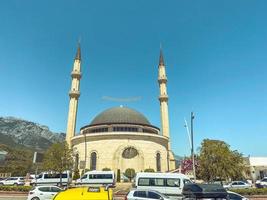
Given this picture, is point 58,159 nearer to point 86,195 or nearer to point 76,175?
point 76,175

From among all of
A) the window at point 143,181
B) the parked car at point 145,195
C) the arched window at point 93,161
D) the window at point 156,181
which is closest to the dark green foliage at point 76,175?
the arched window at point 93,161

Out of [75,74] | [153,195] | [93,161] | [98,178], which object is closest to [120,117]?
[93,161]

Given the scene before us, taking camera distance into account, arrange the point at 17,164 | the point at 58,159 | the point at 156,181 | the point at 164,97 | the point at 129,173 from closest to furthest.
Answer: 1. the point at 156,181
2. the point at 58,159
3. the point at 129,173
4. the point at 164,97
5. the point at 17,164

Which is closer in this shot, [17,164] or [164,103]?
[164,103]

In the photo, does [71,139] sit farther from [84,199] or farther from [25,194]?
[84,199]

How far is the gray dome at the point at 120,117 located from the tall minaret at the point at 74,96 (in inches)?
216

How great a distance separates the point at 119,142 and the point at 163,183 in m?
33.9

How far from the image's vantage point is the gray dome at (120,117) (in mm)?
64375

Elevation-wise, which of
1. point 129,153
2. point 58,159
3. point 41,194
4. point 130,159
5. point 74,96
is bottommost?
point 41,194

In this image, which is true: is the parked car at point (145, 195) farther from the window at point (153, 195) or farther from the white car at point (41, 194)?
the white car at point (41, 194)

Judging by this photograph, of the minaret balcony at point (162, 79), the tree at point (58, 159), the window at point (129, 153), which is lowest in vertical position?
the tree at point (58, 159)

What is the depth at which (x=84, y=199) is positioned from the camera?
20.5 ft

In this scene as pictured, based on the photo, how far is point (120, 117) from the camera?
216 ft

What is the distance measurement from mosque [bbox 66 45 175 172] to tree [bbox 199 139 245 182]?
71.2ft
